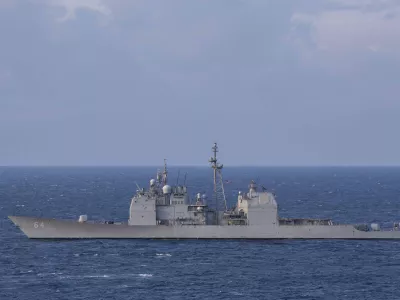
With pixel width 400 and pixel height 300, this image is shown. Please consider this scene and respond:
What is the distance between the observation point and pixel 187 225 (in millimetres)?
68812

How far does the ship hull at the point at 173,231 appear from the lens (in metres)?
68.7

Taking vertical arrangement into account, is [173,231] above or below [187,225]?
below

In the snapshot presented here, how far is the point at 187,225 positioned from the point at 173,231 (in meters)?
1.49

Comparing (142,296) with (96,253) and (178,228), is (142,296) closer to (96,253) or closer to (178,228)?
(96,253)

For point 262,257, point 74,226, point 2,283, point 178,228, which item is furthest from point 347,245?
point 2,283

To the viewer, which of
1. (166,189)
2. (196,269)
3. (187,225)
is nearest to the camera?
(196,269)

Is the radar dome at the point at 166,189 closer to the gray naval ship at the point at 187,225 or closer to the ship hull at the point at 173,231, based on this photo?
the gray naval ship at the point at 187,225

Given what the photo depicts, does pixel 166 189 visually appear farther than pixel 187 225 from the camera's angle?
Yes

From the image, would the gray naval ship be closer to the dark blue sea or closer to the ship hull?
the ship hull

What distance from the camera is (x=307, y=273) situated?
2132 inches

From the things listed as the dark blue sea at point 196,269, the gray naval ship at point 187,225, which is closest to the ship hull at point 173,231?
the gray naval ship at point 187,225

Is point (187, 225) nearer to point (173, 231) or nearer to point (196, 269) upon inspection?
point (173, 231)

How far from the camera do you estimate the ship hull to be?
225 ft

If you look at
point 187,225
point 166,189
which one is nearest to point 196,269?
point 187,225
